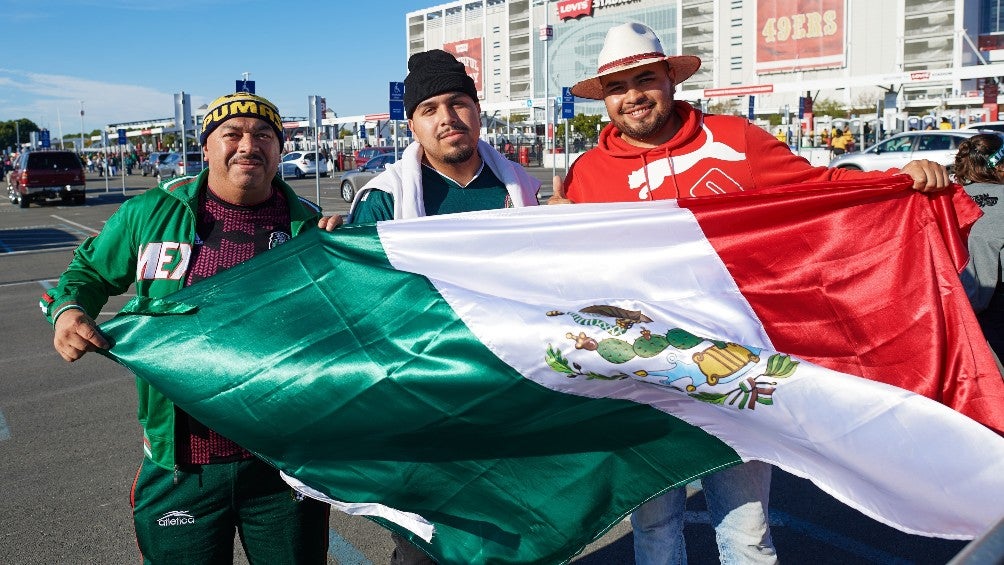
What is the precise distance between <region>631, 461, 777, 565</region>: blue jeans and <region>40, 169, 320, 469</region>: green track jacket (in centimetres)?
170

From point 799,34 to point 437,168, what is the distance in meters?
92.5

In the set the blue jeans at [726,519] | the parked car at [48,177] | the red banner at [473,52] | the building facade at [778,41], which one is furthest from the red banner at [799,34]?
the blue jeans at [726,519]

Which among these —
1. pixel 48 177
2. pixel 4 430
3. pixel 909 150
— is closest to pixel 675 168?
pixel 4 430

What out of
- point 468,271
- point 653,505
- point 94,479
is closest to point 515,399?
point 468,271

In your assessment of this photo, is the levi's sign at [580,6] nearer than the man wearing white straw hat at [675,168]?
No

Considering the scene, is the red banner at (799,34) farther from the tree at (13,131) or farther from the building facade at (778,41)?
the tree at (13,131)

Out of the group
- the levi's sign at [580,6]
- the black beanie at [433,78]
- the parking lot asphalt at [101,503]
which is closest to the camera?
the black beanie at [433,78]

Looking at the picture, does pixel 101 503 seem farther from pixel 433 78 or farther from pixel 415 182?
pixel 433 78

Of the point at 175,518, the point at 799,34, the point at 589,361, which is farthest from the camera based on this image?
the point at 799,34

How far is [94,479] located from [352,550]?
74.8 inches

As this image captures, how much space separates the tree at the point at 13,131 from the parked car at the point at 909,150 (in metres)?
112

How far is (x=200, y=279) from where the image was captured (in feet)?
9.26

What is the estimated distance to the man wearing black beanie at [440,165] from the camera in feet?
10.3

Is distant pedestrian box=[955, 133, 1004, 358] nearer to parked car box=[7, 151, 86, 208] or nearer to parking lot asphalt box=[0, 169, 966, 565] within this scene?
parking lot asphalt box=[0, 169, 966, 565]
